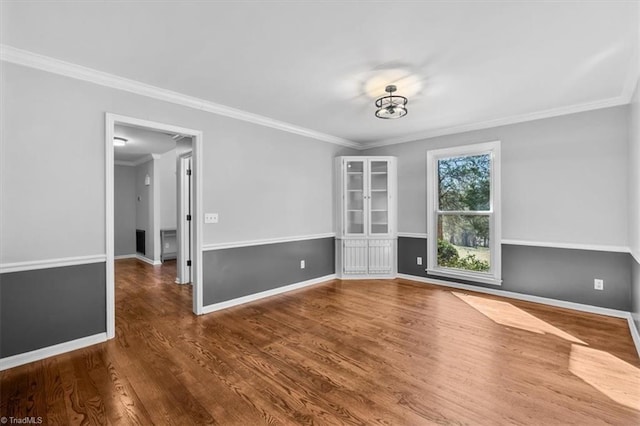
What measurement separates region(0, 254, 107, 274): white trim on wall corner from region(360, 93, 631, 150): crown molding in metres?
4.66

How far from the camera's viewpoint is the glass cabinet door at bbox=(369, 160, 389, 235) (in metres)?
5.25

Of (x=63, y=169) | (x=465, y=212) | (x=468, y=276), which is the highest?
(x=63, y=169)

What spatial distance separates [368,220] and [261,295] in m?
2.31

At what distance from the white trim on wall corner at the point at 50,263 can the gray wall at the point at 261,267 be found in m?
1.08

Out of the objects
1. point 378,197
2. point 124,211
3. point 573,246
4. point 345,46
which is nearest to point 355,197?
point 378,197

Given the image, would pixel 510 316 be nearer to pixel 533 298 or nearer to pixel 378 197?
pixel 533 298

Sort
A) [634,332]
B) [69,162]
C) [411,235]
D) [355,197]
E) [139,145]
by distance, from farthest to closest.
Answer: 1. [139,145]
2. [355,197]
3. [411,235]
4. [634,332]
5. [69,162]

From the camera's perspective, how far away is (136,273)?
568 cm

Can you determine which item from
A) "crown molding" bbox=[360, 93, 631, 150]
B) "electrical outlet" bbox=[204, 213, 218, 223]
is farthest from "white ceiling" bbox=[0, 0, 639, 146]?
"electrical outlet" bbox=[204, 213, 218, 223]

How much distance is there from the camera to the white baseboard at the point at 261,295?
11.8 feet

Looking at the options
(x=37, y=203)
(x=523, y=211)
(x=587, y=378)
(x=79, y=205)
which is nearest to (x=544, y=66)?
(x=523, y=211)

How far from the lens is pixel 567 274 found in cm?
368

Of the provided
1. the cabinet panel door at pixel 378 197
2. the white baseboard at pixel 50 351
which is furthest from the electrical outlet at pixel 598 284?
the white baseboard at pixel 50 351

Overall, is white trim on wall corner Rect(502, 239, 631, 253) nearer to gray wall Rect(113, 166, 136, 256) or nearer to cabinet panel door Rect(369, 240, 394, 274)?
cabinet panel door Rect(369, 240, 394, 274)
